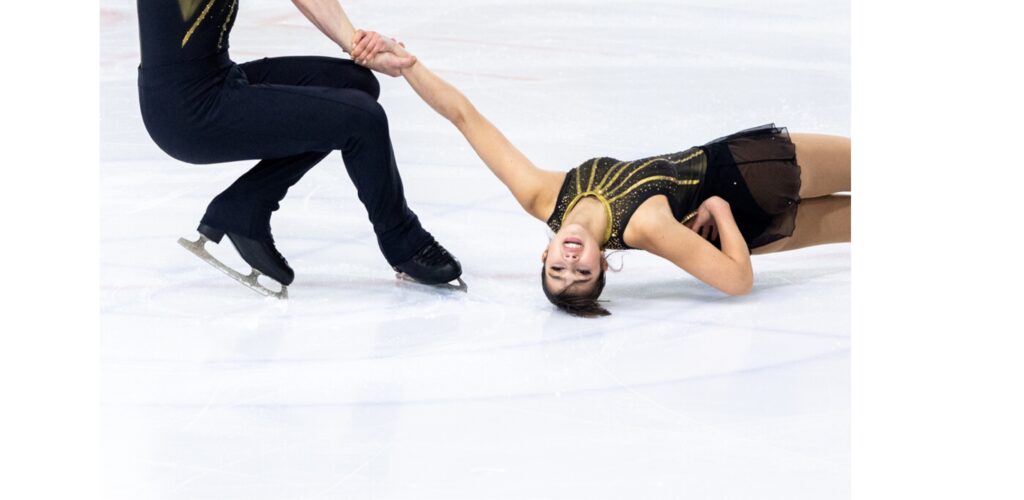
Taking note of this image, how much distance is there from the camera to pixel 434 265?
4520mm

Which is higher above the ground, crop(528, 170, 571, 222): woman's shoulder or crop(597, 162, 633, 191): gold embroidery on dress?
crop(597, 162, 633, 191): gold embroidery on dress

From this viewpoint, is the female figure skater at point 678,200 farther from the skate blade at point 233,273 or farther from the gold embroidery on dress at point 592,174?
the skate blade at point 233,273

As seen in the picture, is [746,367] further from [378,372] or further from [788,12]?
[788,12]

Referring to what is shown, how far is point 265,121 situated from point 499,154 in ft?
2.46

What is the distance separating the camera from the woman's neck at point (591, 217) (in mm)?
4215

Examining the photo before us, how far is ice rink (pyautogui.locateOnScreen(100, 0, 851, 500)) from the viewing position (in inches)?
121

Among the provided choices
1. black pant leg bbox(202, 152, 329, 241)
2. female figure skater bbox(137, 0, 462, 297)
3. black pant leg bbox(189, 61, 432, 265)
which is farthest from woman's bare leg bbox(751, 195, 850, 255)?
black pant leg bbox(202, 152, 329, 241)

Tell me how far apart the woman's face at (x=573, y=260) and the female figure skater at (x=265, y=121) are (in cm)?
50

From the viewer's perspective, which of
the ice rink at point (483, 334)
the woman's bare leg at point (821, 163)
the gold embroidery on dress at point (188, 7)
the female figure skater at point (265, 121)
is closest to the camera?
the ice rink at point (483, 334)

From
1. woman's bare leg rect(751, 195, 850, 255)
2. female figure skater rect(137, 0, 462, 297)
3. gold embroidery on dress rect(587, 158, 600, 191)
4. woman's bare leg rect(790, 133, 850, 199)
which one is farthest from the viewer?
woman's bare leg rect(751, 195, 850, 255)

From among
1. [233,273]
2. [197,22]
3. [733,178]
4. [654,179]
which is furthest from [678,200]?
[197,22]

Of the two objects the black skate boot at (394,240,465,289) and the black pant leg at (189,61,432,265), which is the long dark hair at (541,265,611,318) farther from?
the black pant leg at (189,61,432,265)

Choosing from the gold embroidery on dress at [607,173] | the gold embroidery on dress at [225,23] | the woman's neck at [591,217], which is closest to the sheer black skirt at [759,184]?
the gold embroidery on dress at [607,173]

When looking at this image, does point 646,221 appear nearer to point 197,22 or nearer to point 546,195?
point 546,195
